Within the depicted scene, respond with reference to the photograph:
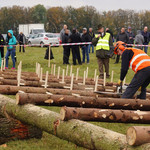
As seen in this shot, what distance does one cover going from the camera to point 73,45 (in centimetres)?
1725

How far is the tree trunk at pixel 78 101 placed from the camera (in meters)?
4.98

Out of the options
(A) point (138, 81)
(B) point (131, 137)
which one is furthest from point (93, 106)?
(B) point (131, 137)

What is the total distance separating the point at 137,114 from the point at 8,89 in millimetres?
2657

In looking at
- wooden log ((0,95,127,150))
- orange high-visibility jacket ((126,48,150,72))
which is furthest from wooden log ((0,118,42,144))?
orange high-visibility jacket ((126,48,150,72))

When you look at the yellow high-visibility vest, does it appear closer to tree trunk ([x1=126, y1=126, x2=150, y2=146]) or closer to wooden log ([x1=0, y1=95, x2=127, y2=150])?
wooden log ([x1=0, y1=95, x2=127, y2=150])

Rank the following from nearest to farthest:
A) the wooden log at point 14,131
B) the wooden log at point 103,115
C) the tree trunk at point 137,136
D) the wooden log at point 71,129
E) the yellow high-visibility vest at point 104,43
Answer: the tree trunk at point 137,136 → the wooden log at point 71,129 → the wooden log at point 103,115 → the wooden log at point 14,131 → the yellow high-visibility vest at point 104,43

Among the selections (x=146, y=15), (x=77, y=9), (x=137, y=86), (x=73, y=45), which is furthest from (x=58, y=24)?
(x=137, y=86)

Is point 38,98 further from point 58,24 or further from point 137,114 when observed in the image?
point 58,24

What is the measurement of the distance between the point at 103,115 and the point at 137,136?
1.34 meters

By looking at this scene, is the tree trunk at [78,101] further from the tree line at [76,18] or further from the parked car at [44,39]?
the tree line at [76,18]

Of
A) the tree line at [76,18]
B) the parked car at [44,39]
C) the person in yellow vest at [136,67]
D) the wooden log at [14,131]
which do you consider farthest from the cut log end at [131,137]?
the tree line at [76,18]

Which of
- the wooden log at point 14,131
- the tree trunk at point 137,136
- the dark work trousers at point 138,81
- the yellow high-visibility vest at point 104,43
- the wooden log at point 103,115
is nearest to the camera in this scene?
the tree trunk at point 137,136

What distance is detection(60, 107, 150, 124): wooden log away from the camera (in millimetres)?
4113

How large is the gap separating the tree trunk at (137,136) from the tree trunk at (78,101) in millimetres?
2160
